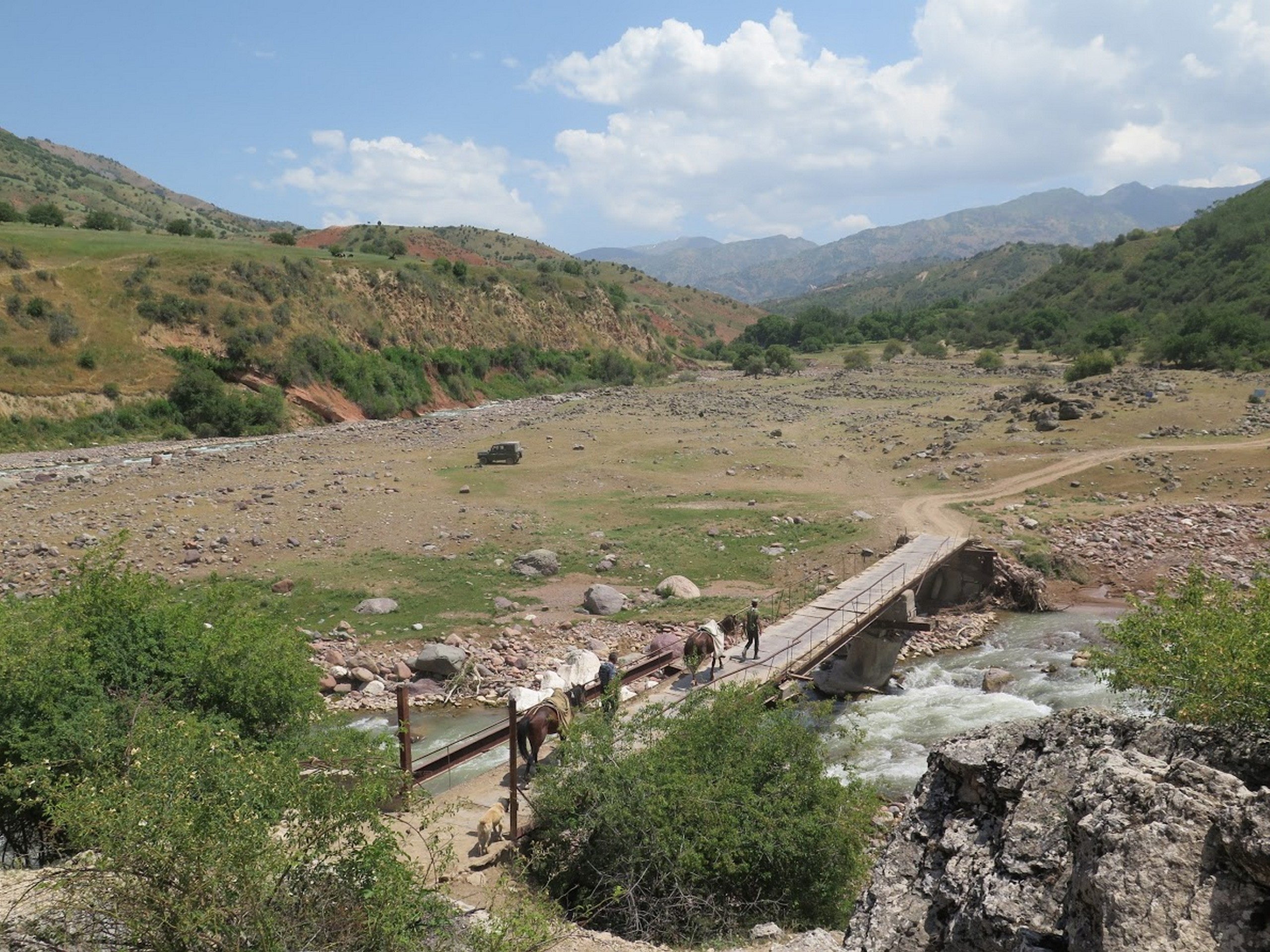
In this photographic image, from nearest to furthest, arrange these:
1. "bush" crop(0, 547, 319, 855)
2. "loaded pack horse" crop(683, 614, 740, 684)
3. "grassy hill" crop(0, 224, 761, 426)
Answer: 1. "bush" crop(0, 547, 319, 855)
2. "loaded pack horse" crop(683, 614, 740, 684)
3. "grassy hill" crop(0, 224, 761, 426)

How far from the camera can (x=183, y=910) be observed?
221 inches

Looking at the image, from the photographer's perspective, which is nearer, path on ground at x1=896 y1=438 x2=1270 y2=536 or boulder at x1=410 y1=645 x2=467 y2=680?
boulder at x1=410 y1=645 x2=467 y2=680

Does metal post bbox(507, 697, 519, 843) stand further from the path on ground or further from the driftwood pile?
the path on ground

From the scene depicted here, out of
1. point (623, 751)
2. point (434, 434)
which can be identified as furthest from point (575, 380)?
point (623, 751)

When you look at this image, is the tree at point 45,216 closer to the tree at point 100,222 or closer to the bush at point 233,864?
the tree at point 100,222

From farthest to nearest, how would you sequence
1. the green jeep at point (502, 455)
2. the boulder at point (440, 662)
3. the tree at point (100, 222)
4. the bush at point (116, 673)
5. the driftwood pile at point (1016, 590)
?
1. the tree at point (100, 222)
2. the green jeep at point (502, 455)
3. the driftwood pile at point (1016, 590)
4. the boulder at point (440, 662)
5. the bush at point (116, 673)

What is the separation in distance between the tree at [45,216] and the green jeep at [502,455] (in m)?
53.9

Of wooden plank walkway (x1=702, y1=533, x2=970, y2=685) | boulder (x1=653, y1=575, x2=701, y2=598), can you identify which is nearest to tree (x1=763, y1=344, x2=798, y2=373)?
wooden plank walkway (x1=702, y1=533, x2=970, y2=685)

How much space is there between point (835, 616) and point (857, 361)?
77.6 metres

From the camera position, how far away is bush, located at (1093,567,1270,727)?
247 inches

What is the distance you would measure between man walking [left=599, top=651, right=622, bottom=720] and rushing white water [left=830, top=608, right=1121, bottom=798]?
13.7ft

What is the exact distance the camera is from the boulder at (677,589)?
22.5 m

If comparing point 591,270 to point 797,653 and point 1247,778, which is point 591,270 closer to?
point 797,653

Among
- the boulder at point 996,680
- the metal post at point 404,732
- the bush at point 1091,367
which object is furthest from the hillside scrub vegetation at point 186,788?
the bush at point 1091,367
